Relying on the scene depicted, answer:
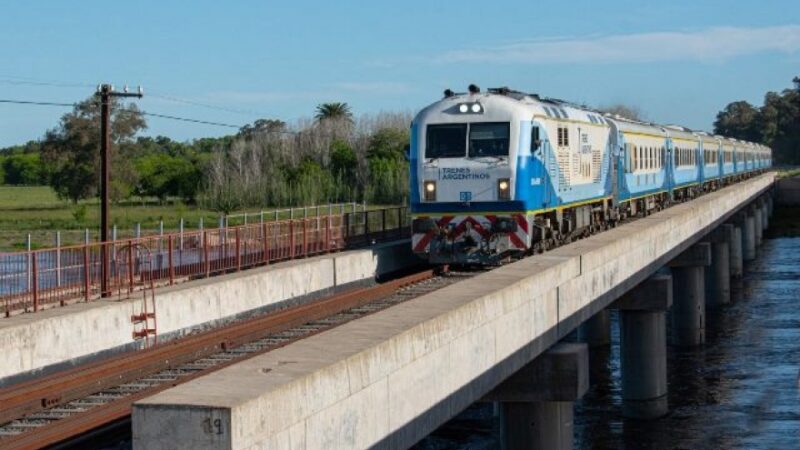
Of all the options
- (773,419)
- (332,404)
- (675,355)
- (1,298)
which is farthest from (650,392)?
(332,404)

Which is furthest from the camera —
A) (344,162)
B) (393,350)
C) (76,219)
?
(344,162)

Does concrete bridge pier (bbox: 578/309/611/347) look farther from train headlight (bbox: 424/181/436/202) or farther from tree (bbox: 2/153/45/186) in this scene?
tree (bbox: 2/153/45/186)

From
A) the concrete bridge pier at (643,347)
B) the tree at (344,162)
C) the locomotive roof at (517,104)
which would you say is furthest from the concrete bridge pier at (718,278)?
the tree at (344,162)

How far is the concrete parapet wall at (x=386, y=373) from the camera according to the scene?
9172 millimetres

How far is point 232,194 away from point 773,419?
1961 inches

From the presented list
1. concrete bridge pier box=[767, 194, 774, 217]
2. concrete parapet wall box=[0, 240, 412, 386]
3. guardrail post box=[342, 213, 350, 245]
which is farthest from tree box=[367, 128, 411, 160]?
concrete parapet wall box=[0, 240, 412, 386]

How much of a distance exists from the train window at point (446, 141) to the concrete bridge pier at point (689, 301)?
1893 centimetres

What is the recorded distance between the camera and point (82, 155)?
287 feet

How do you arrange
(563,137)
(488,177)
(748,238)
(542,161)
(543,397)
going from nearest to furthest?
(543,397)
(488,177)
(542,161)
(563,137)
(748,238)

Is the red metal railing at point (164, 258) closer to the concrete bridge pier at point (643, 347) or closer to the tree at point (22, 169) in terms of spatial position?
the concrete bridge pier at point (643, 347)

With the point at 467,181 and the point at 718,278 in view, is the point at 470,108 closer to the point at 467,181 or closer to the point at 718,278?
the point at 467,181

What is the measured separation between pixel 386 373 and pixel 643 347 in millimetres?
20672

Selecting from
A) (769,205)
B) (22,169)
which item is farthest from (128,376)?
(22,169)

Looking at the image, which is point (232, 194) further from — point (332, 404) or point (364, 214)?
point (332, 404)
